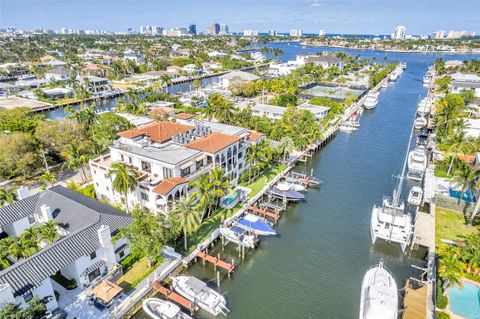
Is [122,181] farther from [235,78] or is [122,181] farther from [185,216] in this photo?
[235,78]

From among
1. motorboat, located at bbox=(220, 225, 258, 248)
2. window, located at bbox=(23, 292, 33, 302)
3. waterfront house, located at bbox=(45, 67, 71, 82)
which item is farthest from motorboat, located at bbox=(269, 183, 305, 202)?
waterfront house, located at bbox=(45, 67, 71, 82)

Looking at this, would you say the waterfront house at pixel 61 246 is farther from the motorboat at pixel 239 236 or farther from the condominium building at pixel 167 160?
the motorboat at pixel 239 236

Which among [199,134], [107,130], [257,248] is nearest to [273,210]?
[257,248]

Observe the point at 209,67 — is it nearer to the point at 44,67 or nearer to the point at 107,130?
the point at 44,67

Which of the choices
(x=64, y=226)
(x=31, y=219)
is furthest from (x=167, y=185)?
(x=31, y=219)

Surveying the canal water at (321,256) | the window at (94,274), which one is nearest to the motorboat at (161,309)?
the canal water at (321,256)

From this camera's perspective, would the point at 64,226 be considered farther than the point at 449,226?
No

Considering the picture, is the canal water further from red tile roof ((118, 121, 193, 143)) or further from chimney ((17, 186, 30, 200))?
chimney ((17, 186, 30, 200))
